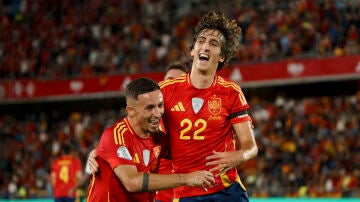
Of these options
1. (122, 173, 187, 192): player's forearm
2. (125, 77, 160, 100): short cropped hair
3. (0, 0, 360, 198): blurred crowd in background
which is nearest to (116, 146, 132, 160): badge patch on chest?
(122, 173, 187, 192): player's forearm

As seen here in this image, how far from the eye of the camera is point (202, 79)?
18.9 ft

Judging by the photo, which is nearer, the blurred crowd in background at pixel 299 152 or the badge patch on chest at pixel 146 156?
the badge patch on chest at pixel 146 156

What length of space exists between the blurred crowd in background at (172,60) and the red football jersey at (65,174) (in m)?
4.00

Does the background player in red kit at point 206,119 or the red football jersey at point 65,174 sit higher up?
the background player in red kit at point 206,119

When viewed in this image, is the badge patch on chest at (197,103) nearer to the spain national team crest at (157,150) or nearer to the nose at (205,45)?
the nose at (205,45)

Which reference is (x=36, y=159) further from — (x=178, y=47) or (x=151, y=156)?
(x=151, y=156)

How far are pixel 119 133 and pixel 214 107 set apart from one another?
111cm

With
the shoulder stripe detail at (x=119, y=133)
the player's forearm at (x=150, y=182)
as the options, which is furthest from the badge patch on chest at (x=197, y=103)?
the player's forearm at (x=150, y=182)

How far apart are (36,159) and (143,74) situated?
13.3 ft

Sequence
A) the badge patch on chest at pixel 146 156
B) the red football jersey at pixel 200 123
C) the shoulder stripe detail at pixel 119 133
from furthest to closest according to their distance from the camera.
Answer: the red football jersey at pixel 200 123 → the badge patch on chest at pixel 146 156 → the shoulder stripe detail at pixel 119 133

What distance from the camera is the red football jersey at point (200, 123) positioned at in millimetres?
5656

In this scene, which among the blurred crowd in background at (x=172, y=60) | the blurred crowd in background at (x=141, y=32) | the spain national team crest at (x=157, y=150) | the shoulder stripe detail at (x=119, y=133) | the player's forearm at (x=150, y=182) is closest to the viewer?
the player's forearm at (x=150, y=182)

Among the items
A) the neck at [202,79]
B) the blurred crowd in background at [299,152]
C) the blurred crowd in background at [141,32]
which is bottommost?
the blurred crowd in background at [299,152]

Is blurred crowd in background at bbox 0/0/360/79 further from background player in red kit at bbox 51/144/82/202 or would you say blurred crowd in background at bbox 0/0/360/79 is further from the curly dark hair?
the curly dark hair
